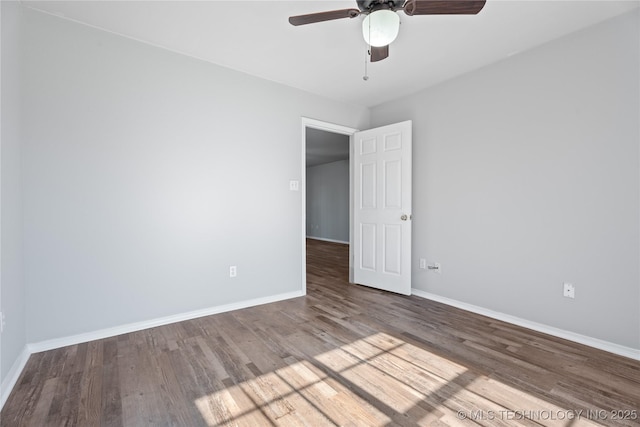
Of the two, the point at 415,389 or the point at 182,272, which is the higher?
the point at 182,272

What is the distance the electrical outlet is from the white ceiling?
6.71 feet

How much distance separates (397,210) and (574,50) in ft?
6.78

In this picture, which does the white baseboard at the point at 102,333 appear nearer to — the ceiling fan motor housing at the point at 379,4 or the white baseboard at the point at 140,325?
the white baseboard at the point at 140,325

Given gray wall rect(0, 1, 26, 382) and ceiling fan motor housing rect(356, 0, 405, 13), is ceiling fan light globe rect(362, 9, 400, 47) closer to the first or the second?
ceiling fan motor housing rect(356, 0, 405, 13)

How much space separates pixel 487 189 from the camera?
9.71 ft

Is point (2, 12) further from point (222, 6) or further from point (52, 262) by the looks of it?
point (52, 262)

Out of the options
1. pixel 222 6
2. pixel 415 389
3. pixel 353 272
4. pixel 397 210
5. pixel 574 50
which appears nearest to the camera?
pixel 415 389

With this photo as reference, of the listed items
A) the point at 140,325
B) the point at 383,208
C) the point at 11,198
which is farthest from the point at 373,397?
the point at 11,198

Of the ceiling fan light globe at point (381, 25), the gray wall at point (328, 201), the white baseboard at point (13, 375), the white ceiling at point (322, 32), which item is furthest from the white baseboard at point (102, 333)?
the gray wall at point (328, 201)

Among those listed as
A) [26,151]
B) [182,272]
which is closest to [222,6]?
[26,151]

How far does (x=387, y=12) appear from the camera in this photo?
5.44 feet

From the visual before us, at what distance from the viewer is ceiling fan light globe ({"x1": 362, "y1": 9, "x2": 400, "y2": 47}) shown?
166 cm

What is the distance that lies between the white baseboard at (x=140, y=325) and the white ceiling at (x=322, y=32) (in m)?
2.43

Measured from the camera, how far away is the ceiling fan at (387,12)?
1539 mm
